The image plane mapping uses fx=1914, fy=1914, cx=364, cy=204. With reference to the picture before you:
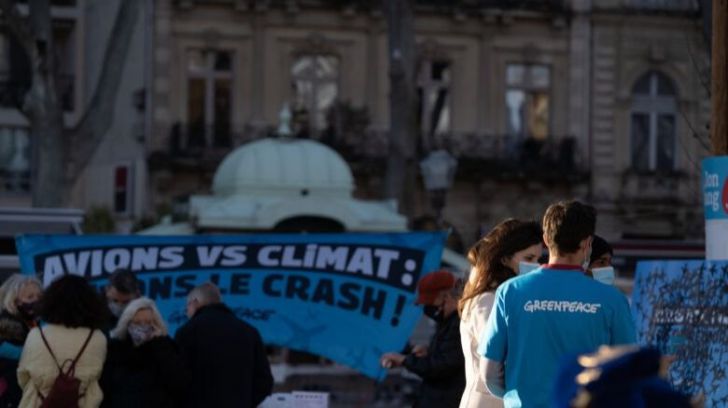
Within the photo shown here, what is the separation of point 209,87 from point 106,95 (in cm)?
1394

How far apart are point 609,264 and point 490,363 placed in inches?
66.2

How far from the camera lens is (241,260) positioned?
15.4 meters

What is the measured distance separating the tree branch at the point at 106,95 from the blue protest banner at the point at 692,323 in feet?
60.3

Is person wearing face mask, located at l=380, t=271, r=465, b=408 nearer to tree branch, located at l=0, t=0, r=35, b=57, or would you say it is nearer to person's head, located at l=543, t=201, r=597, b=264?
person's head, located at l=543, t=201, r=597, b=264

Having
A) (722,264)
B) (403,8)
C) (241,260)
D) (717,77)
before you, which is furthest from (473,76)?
(722,264)

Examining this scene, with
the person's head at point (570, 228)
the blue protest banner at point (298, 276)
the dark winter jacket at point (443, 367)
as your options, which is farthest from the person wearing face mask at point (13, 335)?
the person's head at point (570, 228)

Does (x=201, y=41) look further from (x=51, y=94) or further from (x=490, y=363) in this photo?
(x=490, y=363)

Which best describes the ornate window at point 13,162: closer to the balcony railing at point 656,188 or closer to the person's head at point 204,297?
the balcony railing at point 656,188

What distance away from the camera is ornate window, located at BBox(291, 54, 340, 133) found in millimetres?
42000

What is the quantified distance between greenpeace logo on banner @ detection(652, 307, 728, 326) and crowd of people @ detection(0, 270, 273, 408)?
2.59m

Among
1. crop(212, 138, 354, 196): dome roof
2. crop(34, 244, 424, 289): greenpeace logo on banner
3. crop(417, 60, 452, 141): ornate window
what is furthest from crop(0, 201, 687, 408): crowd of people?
crop(417, 60, 452, 141): ornate window

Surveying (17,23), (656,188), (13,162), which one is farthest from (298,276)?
(656,188)

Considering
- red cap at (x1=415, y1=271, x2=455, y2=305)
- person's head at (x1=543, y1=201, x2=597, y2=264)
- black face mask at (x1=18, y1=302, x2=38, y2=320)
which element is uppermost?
person's head at (x1=543, y1=201, x2=597, y2=264)

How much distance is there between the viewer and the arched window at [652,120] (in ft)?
144
